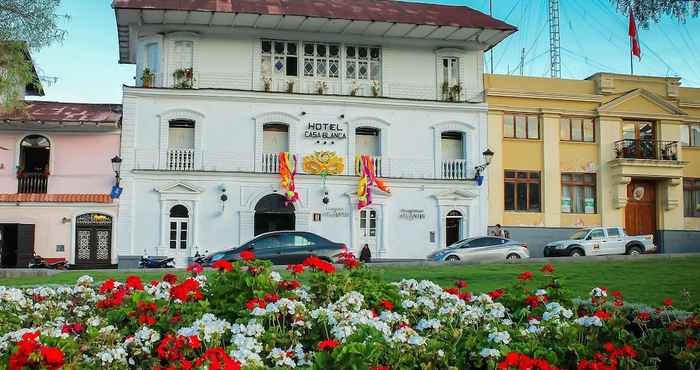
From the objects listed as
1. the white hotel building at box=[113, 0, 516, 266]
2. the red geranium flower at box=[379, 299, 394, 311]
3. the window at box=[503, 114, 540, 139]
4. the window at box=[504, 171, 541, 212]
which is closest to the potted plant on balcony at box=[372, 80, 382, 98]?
the white hotel building at box=[113, 0, 516, 266]

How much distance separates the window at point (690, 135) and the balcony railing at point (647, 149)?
3.61 ft

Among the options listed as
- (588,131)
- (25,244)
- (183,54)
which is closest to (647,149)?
(588,131)

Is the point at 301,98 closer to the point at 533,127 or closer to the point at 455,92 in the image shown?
the point at 455,92

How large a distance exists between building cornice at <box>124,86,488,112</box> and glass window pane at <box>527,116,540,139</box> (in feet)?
8.06

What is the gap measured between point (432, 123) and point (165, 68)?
12071 millimetres

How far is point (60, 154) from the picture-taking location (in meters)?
32.3

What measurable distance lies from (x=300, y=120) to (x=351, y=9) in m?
5.59

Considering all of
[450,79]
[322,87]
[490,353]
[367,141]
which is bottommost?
[490,353]

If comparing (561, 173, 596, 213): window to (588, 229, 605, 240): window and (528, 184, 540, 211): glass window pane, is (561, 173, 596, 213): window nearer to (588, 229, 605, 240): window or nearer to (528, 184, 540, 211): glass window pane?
(528, 184, 540, 211): glass window pane

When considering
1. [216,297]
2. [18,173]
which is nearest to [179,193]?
[18,173]

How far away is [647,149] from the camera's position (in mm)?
37156

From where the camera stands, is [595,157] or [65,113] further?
[595,157]

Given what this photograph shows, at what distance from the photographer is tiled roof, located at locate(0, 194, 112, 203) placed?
31.2m

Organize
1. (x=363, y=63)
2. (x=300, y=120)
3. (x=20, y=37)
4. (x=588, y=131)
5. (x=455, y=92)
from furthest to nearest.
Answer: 1. (x=588, y=131)
2. (x=455, y=92)
3. (x=363, y=63)
4. (x=300, y=120)
5. (x=20, y=37)
